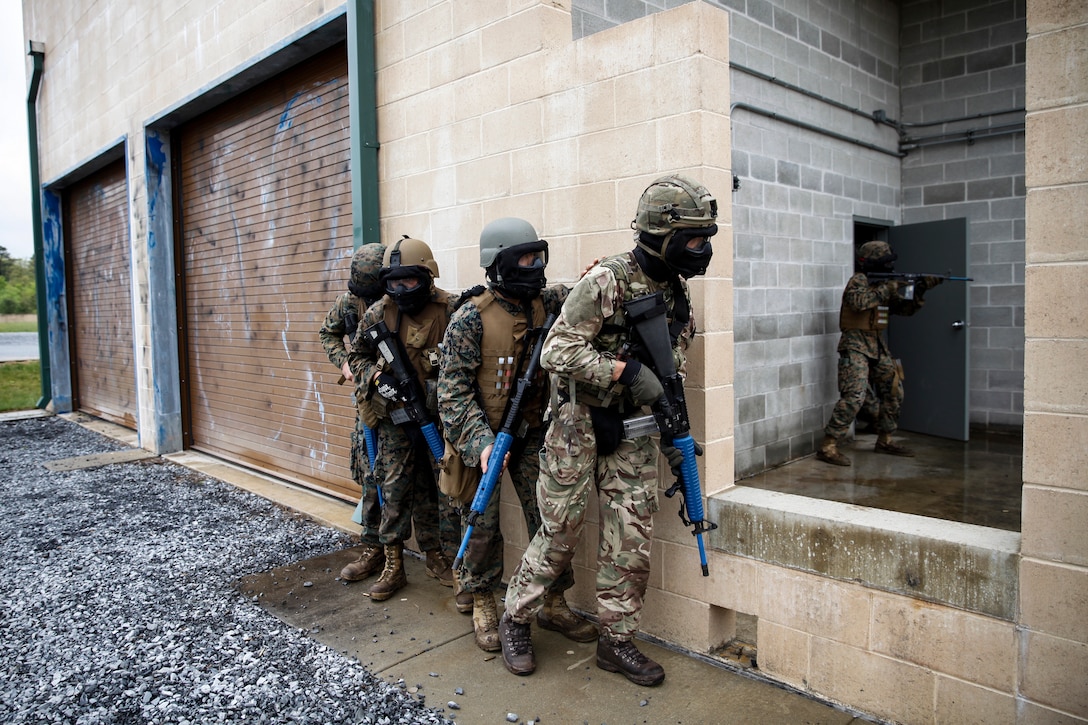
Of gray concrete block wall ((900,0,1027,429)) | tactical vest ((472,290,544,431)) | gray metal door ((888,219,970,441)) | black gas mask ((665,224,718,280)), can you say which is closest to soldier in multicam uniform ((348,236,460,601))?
tactical vest ((472,290,544,431))

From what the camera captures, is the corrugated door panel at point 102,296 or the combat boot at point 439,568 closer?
the combat boot at point 439,568

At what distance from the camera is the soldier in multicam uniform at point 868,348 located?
620 centimetres

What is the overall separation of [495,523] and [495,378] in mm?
685

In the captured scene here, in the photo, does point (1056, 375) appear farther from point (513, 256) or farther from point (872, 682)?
point (513, 256)

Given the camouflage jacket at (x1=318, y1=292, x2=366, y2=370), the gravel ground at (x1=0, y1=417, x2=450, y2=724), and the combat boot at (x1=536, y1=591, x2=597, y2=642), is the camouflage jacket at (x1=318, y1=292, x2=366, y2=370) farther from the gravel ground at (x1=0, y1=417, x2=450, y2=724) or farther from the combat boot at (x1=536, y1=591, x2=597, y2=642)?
the combat boot at (x1=536, y1=591, x2=597, y2=642)

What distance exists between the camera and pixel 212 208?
7688 mm

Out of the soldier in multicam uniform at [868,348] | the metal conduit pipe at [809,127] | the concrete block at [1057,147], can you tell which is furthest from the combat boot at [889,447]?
the concrete block at [1057,147]

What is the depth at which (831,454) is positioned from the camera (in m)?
6.23

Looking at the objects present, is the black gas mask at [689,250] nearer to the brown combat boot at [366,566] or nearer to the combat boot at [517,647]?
the combat boot at [517,647]

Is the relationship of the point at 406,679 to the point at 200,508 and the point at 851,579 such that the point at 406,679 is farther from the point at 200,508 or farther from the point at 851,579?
the point at 200,508

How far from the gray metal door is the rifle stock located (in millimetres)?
4922

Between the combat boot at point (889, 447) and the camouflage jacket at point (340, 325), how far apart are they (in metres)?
4.66

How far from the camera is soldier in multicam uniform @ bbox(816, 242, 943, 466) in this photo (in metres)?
6.20

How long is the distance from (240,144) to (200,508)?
3.36 m
